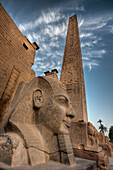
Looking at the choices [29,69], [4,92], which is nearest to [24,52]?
[29,69]

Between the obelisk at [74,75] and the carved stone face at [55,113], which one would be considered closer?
the carved stone face at [55,113]

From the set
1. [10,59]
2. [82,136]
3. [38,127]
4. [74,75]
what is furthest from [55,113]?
[10,59]

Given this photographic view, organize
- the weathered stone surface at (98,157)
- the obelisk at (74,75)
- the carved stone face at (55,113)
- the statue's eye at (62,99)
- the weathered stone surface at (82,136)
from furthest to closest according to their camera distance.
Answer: the obelisk at (74,75), the weathered stone surface at (82,136), the weathered stone surface at (98,157), the statue's eye at (62,99), the carved stone face at (55,113)

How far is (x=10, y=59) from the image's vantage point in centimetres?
492

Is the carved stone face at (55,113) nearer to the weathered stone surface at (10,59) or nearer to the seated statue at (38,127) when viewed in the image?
the seated statue at (38,127)

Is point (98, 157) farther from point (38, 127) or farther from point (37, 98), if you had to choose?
point (37, 98)

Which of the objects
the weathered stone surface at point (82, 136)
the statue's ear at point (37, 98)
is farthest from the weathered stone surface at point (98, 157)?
the statue's ear at point (37, 98)

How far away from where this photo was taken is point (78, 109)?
13.1 ft

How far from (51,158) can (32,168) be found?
452 millimetres

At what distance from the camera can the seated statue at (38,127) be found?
1188 mm

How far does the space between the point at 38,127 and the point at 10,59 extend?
4238 millimetres

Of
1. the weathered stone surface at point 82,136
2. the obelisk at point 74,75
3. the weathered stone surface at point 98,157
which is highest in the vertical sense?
the obelisk at point 74,75

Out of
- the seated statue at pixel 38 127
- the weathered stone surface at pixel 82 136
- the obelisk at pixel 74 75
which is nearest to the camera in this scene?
the seated statue at pixel 38 127

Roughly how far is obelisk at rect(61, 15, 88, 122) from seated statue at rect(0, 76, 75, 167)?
2.43 meters
